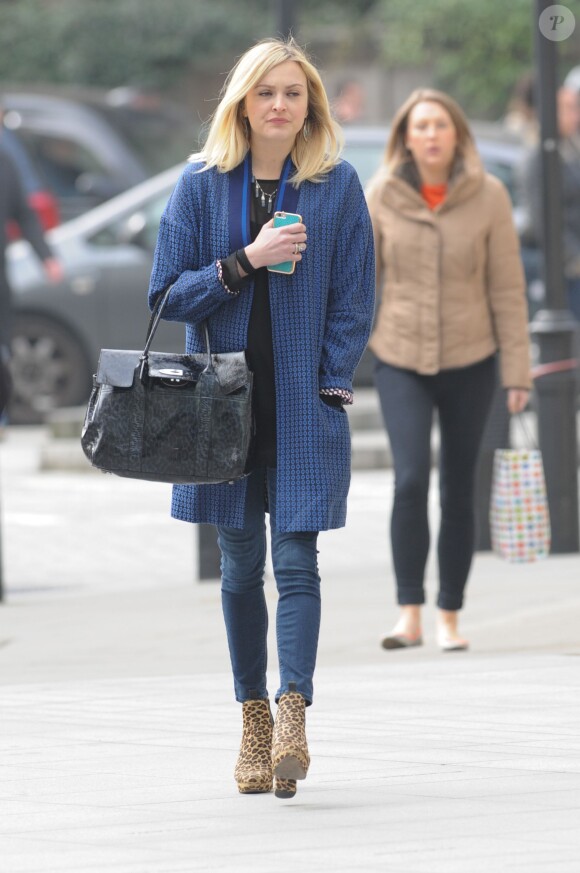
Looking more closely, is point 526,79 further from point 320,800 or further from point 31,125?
point 320,800

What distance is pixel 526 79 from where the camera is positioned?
1387cm

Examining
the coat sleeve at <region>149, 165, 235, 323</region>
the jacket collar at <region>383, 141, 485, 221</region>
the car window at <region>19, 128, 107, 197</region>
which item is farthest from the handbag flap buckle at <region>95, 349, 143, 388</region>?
the car window at <region>19, 128, 107, 197</region>

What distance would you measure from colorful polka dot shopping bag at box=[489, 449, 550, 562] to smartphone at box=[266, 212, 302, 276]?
2951 mm

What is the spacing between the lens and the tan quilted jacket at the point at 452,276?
7.06m

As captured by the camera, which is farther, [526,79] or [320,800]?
[526,79]

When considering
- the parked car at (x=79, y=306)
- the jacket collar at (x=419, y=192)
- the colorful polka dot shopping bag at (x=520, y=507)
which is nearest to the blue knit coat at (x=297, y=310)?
the jacket collar at (x=419, y=192)

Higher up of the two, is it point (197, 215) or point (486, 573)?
point (197, 215)

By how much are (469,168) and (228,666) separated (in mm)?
1797

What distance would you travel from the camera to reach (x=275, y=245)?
16.0 feet

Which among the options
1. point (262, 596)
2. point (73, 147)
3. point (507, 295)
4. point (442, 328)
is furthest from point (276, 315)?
point (73, 147)

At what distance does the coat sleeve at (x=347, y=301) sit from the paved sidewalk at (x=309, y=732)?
946mm

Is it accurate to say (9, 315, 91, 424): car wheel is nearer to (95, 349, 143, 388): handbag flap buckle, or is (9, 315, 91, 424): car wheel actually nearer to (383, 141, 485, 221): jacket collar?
(383, 141, 485, 221): jacket collar

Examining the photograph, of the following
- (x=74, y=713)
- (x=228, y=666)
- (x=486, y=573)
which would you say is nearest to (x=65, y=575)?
(x=486, y=573)

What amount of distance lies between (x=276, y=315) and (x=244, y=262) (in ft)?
0.51
